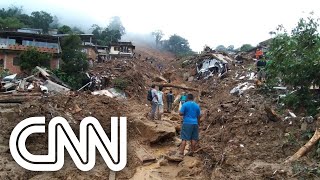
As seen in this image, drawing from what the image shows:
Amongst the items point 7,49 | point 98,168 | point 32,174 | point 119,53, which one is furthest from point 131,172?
point 119,53

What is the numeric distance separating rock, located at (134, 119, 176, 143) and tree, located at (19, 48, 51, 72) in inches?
751

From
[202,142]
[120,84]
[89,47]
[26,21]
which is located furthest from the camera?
[26,21]

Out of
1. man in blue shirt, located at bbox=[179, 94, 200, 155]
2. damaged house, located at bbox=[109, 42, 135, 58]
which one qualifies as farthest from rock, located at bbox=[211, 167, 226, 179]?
damaged house, located at bbox=[109, 42, 135, 58]

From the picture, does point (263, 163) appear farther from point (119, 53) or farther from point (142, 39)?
point (142, 39)

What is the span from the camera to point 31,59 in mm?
26984

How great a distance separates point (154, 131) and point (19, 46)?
2444 centimetres

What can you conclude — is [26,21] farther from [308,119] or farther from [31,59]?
[308,119]

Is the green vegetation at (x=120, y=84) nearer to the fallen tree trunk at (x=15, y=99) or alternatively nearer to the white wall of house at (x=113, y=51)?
the fallen tree trunk at (x=15, y=99)

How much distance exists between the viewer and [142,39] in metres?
109

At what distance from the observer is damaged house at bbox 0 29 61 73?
30.1 meters

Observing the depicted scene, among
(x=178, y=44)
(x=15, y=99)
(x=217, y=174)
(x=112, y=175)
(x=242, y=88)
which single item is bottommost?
(x=112, y=175)

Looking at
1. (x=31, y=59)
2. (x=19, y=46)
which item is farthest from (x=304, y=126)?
(x=19, y=46)

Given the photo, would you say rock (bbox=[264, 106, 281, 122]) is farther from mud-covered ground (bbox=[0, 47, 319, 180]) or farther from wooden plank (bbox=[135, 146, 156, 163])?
wooden plank (bbox=[135, 146, 156, 163])

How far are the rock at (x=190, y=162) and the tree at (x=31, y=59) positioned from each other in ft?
72.8
